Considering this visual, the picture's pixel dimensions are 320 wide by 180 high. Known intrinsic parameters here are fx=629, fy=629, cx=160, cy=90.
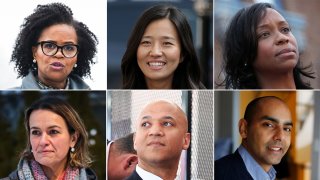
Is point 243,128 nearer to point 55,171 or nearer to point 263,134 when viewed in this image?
point 263,134

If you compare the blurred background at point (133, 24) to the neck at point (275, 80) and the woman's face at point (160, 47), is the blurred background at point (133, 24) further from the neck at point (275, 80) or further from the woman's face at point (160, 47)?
the neck at point (275, 80)

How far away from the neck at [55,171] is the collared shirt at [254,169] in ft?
3.89

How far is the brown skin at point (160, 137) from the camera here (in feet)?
13.3

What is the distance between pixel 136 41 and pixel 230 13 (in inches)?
25.0

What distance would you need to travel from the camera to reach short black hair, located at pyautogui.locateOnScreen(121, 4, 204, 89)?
13.2 feet

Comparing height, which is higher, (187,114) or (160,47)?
(160,47)

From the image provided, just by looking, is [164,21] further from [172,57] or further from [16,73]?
[16,73]

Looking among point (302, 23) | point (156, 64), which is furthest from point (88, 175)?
point (302, 23)

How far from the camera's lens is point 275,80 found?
4.11 m

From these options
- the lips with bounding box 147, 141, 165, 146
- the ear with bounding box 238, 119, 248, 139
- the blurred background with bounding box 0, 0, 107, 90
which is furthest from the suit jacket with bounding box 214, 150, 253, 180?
the blurred background with bounding box 0, 0, 107, 90

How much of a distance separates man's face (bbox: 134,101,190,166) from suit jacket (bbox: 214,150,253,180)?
26cm

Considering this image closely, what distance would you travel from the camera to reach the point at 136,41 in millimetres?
4023

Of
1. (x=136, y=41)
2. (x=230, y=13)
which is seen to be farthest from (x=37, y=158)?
(x=230, y=13)

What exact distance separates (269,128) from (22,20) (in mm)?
1754
